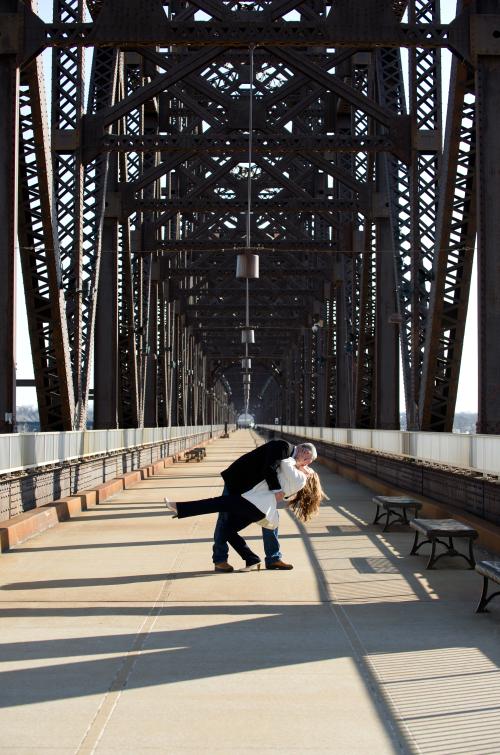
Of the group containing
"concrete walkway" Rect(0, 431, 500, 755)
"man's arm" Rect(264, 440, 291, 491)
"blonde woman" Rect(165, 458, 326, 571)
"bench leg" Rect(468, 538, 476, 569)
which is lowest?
"concrete walkway" Rect(0, 431, 500, 755)

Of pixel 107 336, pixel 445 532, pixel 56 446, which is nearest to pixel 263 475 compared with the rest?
pixel 445 532

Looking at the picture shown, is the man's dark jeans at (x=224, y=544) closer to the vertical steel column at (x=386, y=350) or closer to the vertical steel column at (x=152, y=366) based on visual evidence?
the vertical steel column at (x=386, y=350)

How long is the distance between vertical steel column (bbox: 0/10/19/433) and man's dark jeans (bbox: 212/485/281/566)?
7927 mm

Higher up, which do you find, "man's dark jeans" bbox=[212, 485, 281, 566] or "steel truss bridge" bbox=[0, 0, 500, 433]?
"steel truss bridge" bbox=[0, 0, 500, 433]

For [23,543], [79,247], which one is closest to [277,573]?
[23,543]

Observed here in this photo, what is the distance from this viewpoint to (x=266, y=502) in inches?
420

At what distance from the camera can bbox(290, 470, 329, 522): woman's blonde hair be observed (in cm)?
1049

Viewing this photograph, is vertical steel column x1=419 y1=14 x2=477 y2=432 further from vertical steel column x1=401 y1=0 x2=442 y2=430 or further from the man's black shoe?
the man's black shoe

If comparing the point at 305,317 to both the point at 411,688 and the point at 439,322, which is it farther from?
the point at 411,688

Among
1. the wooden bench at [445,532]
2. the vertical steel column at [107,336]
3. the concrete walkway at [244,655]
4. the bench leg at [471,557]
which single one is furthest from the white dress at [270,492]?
the vertical steel column at [107,336]

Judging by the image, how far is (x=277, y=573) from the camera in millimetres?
11000

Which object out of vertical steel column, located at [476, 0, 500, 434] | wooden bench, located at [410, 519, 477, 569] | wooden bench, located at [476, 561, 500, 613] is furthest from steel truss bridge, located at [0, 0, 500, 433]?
wooden bench, located at [476, 561, 500, 613]

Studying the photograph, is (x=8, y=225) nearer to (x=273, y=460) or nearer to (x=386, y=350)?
(x=273, y=460)

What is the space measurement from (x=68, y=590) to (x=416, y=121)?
1884 centimetres
